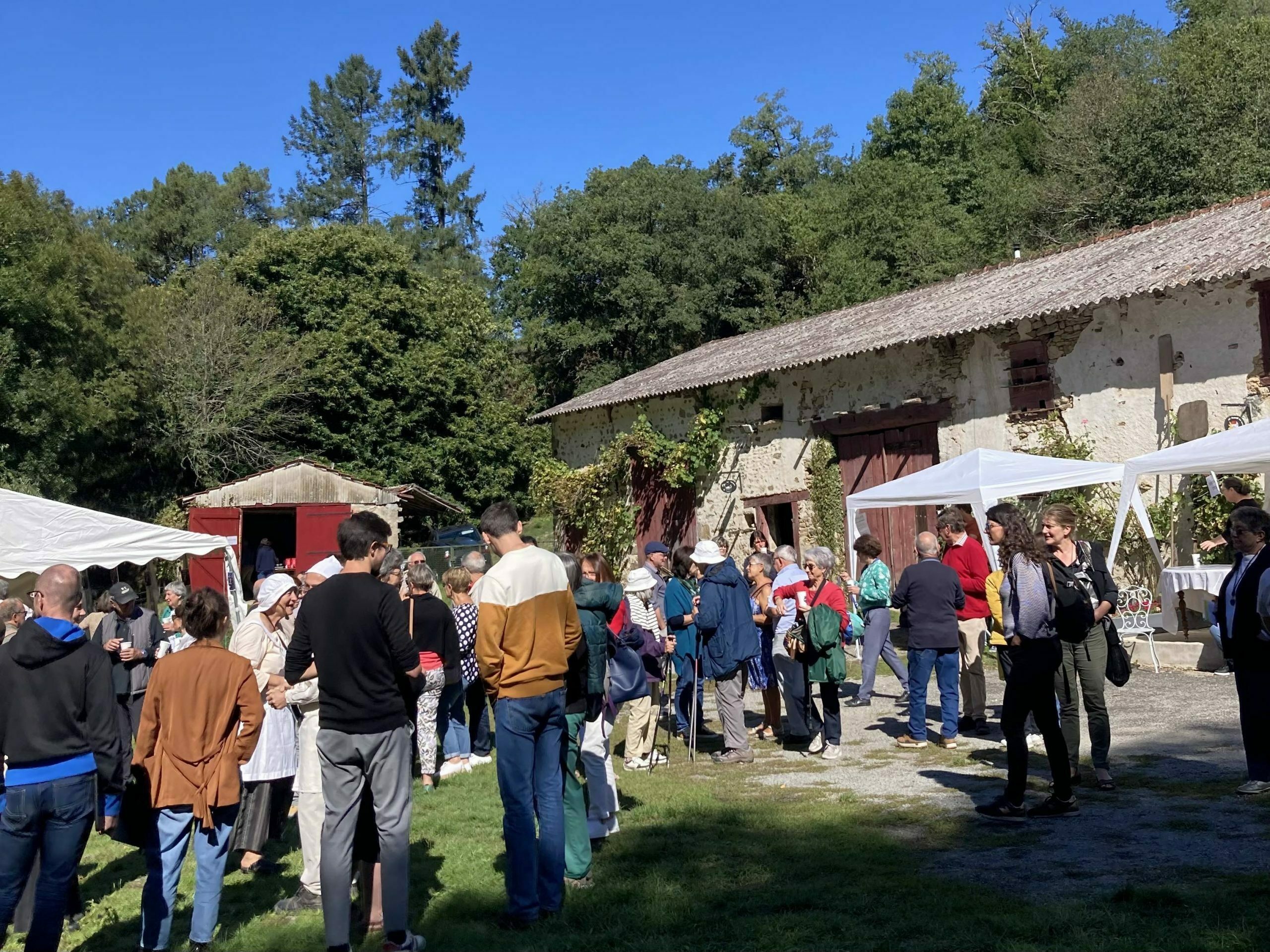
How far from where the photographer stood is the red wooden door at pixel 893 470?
17.2 meters

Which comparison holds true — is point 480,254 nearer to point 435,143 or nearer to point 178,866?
point 435,143

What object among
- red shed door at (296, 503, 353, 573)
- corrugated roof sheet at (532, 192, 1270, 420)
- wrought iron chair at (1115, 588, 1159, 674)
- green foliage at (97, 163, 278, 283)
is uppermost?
green foliage at (97, 163, 278, 283)

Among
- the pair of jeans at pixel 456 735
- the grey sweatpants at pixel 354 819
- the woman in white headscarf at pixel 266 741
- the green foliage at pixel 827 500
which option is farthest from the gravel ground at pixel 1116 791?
the green foliage at pixel 827 500

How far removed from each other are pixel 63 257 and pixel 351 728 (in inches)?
883

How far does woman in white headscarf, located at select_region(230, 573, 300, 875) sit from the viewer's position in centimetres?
588

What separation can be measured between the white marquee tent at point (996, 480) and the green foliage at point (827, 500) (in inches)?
208

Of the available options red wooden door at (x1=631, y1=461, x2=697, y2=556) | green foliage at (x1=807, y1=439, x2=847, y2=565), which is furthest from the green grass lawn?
red wooden door at (x1=631, y1=461, x2=697, y2=556)

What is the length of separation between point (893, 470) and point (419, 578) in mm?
11430

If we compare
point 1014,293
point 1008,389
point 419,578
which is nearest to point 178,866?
point 419,578

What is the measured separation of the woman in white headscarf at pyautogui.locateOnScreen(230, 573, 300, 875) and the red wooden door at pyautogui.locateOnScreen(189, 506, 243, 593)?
57.7 feet

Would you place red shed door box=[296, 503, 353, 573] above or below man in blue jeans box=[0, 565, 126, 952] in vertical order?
above

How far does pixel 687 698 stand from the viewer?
30.4 feet

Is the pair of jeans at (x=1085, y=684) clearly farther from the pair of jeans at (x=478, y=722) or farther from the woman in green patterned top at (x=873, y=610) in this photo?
the pair of jeans at (x=478, y=722)

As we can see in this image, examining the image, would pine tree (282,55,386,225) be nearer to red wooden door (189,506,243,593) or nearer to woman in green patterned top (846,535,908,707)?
red wooden door (189,506,243,593)
